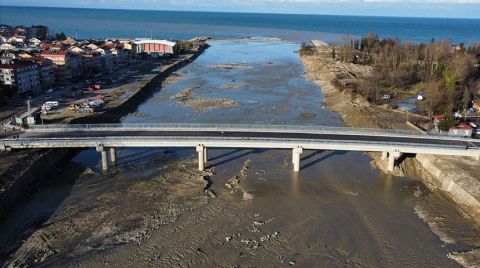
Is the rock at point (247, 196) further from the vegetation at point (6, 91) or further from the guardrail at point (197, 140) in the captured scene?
the vegetation at point (6, 91)

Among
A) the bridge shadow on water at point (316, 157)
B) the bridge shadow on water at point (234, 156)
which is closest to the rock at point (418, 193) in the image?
the bridge shadow on water at point (316, 157)

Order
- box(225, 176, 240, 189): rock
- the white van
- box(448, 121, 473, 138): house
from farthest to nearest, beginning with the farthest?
1. the white van
2. box(448, 121, 473, 138): house
3. box(225, 176, 240, 189): rock

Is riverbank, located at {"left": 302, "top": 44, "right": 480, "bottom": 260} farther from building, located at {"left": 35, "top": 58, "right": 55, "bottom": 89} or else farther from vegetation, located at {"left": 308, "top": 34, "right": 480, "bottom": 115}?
building, located at {"left": 35, "top": 58, "right": 55, "bottom": 89}

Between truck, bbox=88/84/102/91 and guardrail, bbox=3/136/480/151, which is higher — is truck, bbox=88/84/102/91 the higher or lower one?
the higher one

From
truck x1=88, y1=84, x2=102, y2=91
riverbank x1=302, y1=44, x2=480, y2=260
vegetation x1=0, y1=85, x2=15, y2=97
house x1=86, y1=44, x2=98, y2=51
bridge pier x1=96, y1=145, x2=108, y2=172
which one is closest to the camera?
riverbank x1=302, y1=44, x2=480, y2=260

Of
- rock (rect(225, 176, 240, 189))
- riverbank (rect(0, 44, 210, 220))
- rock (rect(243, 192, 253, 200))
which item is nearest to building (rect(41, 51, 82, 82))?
riverbank (rect(0, 44, 210, 220))

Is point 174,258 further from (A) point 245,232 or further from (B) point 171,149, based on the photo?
(B) point 171,149
